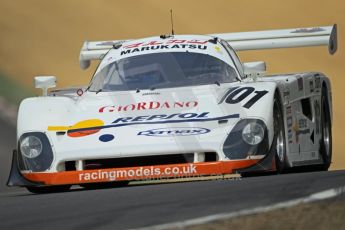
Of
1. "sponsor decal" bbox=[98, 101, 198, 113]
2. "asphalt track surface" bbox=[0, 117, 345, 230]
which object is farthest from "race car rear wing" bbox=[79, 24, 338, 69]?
"asphalt track surface" bbox=[0, 117, 345, 230]

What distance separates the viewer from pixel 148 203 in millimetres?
6969

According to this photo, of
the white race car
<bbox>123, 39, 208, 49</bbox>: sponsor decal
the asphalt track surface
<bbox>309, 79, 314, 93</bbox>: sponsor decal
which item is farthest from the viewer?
<bbox>309, 79, 314, 93</bbox>: sponsor decal

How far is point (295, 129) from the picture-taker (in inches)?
424

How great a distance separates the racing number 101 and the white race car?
0.01 meters

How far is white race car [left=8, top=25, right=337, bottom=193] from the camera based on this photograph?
Result: 9.29 meters

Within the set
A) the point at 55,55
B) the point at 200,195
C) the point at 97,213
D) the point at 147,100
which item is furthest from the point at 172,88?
the point at 55,55

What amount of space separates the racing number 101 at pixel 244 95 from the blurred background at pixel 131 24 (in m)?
15.3

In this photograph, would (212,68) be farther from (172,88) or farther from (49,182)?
(49,182)

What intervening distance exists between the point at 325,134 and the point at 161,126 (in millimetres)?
3620

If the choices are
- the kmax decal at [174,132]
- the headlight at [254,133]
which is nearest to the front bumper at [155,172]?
the headlight at [254,133]

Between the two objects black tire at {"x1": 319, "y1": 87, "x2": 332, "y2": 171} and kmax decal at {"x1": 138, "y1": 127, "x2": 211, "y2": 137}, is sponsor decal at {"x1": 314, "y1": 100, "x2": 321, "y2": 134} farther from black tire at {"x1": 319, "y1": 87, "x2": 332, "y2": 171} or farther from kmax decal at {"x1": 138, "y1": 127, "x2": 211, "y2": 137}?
kmax decal at {"x1": 138, "y1": 127, "x2": 211, "y2": 137}

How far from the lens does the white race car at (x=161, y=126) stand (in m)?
9.29

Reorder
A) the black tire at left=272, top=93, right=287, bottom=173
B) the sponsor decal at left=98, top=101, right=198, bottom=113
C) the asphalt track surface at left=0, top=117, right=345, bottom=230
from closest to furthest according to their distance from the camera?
the asphalt track surface at left=0, top=117, right=345, bottom=230
the sponsor decal at left=98, top=101, right=198, bottom=113
the black tire at left=272, top=93, right=287, bottom=173

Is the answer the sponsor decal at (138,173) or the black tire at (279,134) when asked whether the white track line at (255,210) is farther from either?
the black tire at (279,134)
